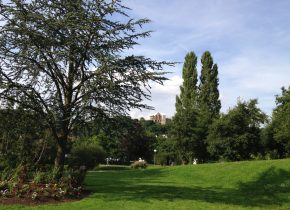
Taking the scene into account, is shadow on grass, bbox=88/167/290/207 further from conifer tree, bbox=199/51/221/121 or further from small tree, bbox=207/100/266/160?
conifer tree, bbox=199/51/221/121

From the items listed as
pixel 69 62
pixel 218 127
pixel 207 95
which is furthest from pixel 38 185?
pixel 207 95

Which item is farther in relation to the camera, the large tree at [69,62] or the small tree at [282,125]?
the small tree at [282,125]

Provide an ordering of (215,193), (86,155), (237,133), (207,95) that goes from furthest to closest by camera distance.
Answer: (207,95) → (86,155) → (237,133) → (215,193)

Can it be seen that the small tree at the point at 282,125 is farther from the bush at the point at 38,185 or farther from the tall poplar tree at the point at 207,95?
the bush at the point at 38,185

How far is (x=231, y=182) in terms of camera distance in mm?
21109

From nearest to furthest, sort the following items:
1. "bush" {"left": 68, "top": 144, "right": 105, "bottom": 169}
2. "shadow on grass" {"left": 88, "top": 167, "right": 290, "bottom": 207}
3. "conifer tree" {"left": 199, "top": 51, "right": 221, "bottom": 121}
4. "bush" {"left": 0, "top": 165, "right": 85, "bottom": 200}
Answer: "bush" {"left": 0, "top": 165, "right": 85, "bottom": 200} < "shadow on grass" {"left": 88, "top": 167, "right": 290, "bottom": 207} < "bush" {"left": 68, "top": 144, "right": 105, "bottom": 169} < "conifer tree" {"left": 199, "top": 51, "right": 221, "bottom": 121}

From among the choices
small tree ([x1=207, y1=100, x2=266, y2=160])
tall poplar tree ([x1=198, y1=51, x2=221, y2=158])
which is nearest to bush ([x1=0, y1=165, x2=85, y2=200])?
small tree ([x1=207, y1=100, x2=266, y2=160])

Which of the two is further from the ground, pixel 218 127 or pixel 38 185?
pixel 218 127

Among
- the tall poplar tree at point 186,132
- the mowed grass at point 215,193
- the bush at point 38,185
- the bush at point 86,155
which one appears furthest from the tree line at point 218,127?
the bush at point 38,185

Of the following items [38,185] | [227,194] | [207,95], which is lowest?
[227,194]

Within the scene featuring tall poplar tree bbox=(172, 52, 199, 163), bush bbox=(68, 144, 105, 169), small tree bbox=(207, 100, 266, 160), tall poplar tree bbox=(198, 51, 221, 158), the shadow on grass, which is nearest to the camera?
the shadow on grass

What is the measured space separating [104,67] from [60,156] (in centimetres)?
408

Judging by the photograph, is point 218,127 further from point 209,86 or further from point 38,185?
point 38,185

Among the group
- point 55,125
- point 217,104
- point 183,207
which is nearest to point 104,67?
point 55,125
